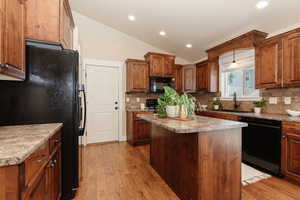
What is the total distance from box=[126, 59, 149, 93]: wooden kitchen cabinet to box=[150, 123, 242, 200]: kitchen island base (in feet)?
8.12

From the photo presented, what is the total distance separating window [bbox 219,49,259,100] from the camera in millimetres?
3410

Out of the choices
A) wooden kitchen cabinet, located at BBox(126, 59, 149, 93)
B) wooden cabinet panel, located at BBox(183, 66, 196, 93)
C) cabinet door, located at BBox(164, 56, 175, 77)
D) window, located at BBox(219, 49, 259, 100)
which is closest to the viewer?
window, located at BBox(219, 49, 259, 100)

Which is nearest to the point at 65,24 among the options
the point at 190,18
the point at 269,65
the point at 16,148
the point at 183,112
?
the point at 16,148

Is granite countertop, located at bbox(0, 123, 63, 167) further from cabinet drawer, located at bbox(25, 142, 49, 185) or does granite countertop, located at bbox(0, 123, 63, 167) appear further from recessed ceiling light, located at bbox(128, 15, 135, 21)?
recessed ceiling light, located at bbox(128, 15, 135, 21)

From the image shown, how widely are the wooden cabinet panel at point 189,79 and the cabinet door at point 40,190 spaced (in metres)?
4.14

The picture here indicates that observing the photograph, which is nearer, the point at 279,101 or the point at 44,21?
the point at 44,21

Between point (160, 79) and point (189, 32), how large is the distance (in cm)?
143

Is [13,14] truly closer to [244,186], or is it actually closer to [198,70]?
[244,186]

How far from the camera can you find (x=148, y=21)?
3469mm

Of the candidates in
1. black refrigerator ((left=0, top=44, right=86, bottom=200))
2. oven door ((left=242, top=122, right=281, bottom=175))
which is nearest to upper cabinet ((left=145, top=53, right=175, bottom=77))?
oven door ((left=242, top=122, right=281, bottom=175))

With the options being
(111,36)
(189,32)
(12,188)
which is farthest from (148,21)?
(12,188)

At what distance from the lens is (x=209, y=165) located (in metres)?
1.49

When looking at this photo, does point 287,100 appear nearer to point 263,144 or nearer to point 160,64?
point 263,144

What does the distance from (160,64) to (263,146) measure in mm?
2978
